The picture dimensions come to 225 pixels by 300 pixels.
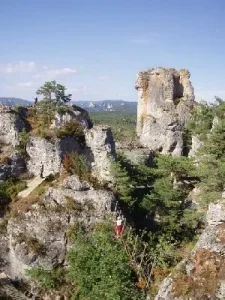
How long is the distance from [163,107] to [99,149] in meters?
16.9

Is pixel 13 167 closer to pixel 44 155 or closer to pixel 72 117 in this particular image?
pixel 44 155

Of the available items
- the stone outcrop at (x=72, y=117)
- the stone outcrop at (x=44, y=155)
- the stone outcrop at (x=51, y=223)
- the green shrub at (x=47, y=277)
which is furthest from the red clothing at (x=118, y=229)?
the stone outcrop at (x=72, y=117)

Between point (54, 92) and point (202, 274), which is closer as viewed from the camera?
point (202, 274)

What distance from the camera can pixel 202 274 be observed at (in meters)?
17.1

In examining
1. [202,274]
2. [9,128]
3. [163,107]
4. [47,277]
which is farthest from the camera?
[163,107]

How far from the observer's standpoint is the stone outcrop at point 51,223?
96.0ft

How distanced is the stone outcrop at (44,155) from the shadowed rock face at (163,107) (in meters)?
17.1

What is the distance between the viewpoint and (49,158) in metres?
34.8

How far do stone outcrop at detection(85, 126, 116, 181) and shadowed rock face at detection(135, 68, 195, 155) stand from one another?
13.2 m

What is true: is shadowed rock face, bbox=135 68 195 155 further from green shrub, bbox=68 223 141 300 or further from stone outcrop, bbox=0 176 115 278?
green shrub, bbox=68 223 141 300

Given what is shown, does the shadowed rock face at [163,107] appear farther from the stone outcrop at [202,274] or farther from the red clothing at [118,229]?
the stone outcrop at [202,274]

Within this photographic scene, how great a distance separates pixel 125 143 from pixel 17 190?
1919 centimetres

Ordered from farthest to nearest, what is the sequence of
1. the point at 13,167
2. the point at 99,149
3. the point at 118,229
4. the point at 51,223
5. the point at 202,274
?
1. the point at 99,149
2. the point at 13,167
3. the point at 51,223
4. the point at 118,229
5. the point at 202,274

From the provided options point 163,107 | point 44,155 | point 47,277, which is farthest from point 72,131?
point 163,107
